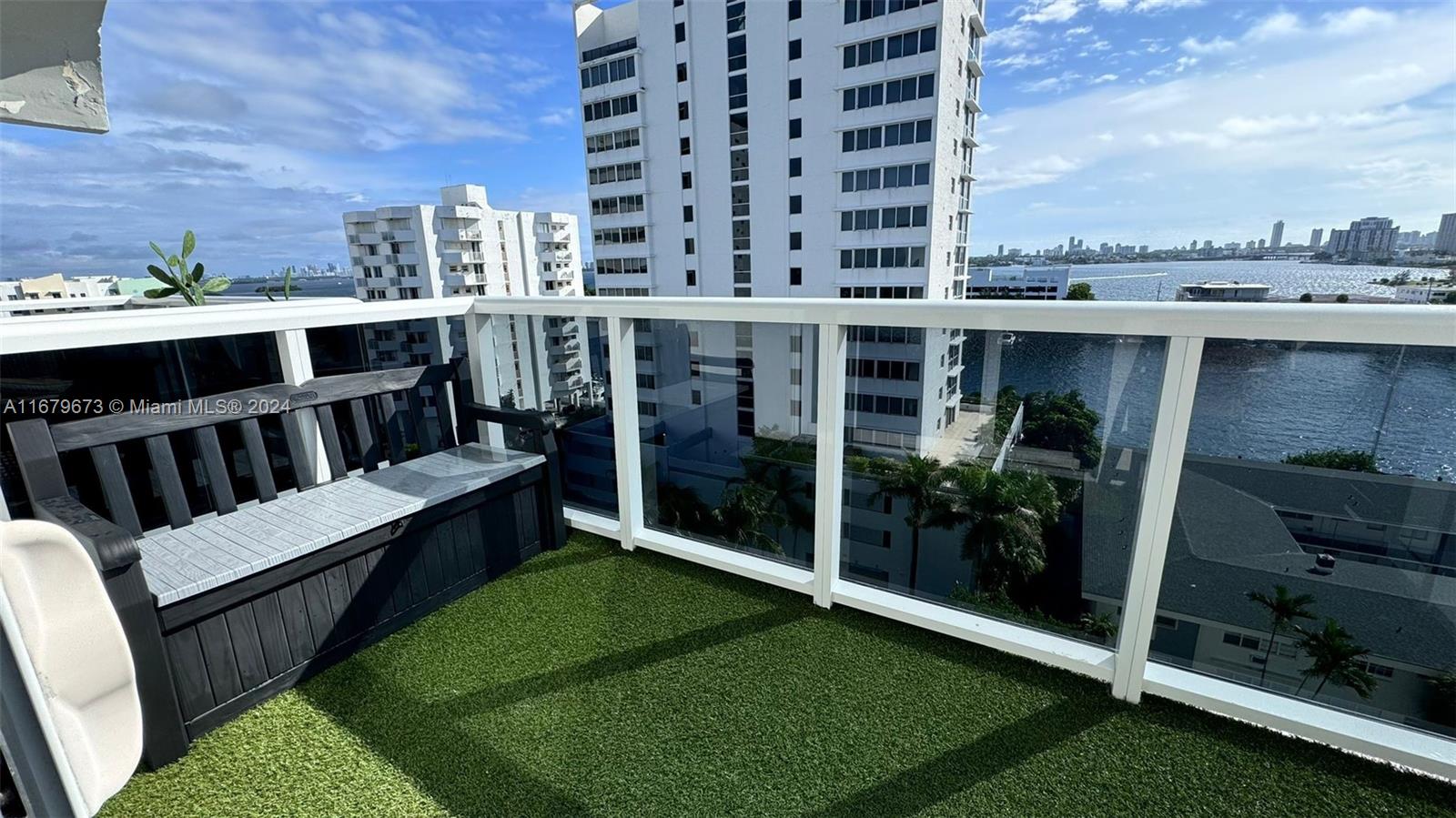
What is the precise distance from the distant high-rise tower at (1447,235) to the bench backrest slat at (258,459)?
30.8 feet

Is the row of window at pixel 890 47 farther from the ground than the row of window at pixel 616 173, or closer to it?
farther from the ground

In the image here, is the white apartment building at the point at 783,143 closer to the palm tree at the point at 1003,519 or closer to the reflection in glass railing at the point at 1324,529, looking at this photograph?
the palm tree at the point at 1003,519

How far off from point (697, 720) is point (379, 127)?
47.5 metres

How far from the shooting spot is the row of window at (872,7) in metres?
24.9

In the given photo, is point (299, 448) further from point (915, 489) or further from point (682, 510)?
point (915, 489)

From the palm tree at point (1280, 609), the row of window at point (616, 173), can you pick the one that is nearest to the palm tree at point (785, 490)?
the palm tree at point (1280, 609)

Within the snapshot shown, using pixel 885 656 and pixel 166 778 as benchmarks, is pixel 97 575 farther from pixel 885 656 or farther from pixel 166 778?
pixel 885 656

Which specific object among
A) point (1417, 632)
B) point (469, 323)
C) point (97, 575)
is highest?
point (469, 323)

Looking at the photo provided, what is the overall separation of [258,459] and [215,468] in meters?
0.14

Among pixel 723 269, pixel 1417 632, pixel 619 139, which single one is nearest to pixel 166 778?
pixel 1417 632

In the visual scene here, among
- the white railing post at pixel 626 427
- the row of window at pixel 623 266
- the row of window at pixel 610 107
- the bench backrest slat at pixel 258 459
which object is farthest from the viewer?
the row of window at pixel 623 266

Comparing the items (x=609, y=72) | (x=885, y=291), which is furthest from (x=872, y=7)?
(x=609, y=72)

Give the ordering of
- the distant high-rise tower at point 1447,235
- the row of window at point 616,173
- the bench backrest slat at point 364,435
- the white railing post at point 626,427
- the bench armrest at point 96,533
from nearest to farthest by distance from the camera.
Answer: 1. the bench armrest at point 96,533
2. the bench backrest slat at point 364,435
3. the white railing post at point 626,427
4. the distant high-rise tower at point 1447,235
5. the row of window at point 616,173

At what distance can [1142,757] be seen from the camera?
1.62 metres
